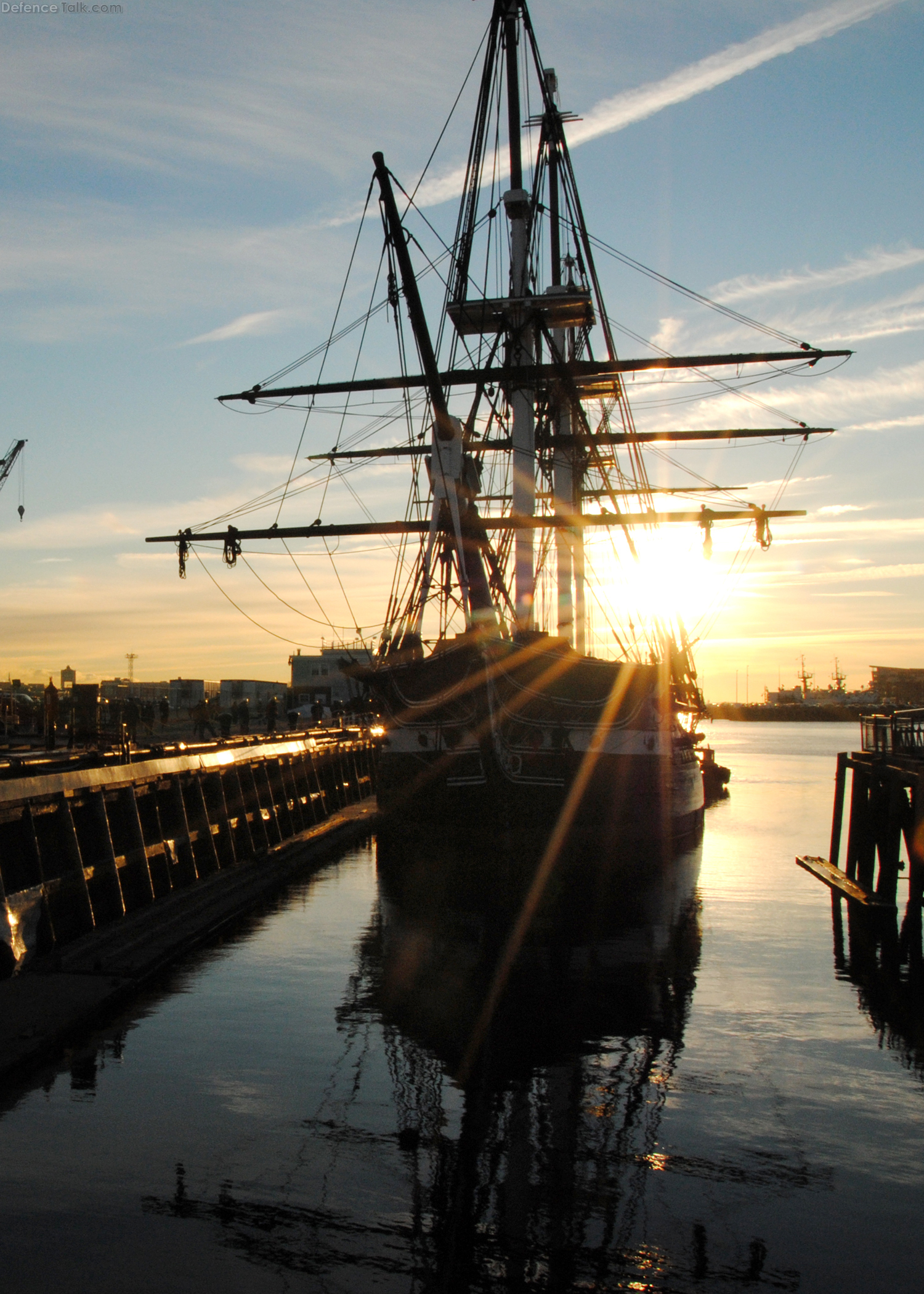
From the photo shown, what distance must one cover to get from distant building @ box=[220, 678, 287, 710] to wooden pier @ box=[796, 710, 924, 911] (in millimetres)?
83559

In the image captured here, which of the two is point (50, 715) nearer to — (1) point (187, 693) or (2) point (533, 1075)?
(2) point (533, 1075)

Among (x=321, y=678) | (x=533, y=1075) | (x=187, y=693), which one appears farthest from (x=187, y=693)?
(x=533, y=1075)

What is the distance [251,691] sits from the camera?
11762 cm

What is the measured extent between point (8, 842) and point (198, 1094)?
6.16 m

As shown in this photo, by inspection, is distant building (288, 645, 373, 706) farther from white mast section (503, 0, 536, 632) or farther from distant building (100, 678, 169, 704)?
white mast section (503, 0, 536, 632)

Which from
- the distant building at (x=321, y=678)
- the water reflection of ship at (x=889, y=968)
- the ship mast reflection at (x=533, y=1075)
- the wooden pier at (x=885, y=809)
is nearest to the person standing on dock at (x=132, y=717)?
the ship mast reflection at (x=533, y=1075)

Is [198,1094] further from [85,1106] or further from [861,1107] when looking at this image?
[861,1107]

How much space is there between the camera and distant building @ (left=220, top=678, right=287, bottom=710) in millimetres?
108000

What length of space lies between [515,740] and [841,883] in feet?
26.8

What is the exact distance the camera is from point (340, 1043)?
11.0 m

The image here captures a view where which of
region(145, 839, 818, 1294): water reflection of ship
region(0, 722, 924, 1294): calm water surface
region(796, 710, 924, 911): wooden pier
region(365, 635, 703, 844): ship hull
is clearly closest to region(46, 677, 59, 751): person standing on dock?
region(365, 635, 703, 844): ship hull

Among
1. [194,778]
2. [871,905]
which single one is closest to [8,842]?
[194,778]

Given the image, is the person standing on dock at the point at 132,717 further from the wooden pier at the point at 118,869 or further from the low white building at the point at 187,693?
the low white building at the point at 187,693

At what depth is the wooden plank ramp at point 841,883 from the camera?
64.0ft
